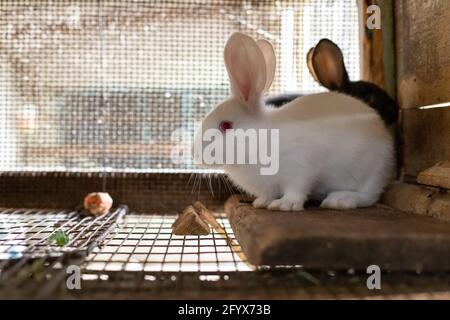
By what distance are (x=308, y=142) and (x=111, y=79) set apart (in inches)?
34.2

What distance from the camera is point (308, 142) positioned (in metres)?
1.24

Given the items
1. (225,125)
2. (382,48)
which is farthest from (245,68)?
(382,48)

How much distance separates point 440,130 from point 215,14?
877 millimetres

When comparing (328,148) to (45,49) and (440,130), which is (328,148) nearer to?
(440,130)

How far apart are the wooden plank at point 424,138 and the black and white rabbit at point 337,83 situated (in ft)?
0.18

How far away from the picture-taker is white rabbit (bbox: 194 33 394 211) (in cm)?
123

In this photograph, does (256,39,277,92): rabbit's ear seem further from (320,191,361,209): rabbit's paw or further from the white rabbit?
(320,191,361,209): rabbit's paw

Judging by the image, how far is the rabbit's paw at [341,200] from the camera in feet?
3.99

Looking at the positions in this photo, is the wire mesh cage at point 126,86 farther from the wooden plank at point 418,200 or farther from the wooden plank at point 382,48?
the wooden plank at point 418,200

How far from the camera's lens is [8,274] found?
794mm

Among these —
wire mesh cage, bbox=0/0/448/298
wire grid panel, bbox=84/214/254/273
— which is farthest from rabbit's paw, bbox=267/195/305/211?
wire mesh cage, bbox=0/0/448/298
